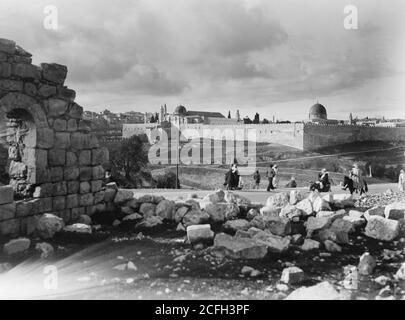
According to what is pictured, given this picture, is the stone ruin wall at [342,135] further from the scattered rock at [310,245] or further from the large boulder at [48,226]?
the large boulder at [48,226]

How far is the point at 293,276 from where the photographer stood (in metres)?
5.29

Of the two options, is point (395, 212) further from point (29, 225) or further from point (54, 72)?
point (54, 72)

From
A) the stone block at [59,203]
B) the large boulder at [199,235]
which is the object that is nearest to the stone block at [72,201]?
the stone block at [59,203]

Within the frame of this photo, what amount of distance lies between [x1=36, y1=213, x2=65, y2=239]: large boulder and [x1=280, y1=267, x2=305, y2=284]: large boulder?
182 inches

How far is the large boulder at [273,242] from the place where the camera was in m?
6.46

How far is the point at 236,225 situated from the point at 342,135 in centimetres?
6651

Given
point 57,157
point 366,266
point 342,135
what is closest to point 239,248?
point 366,266

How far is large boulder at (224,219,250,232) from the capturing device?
307 inches

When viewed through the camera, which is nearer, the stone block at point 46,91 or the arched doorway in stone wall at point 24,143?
the arched doorway in stone wall at point 24,143

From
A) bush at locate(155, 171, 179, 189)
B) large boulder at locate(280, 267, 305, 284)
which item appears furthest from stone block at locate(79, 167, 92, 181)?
bush at locate(155, 171, 179, 189)

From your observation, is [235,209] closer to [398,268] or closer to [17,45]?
[398,268]

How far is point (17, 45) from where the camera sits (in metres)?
7.83

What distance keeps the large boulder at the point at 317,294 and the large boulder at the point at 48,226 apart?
497 cm

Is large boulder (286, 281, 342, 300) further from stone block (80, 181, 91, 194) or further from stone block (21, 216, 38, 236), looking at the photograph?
stone block (80, 181, 91, 194)
